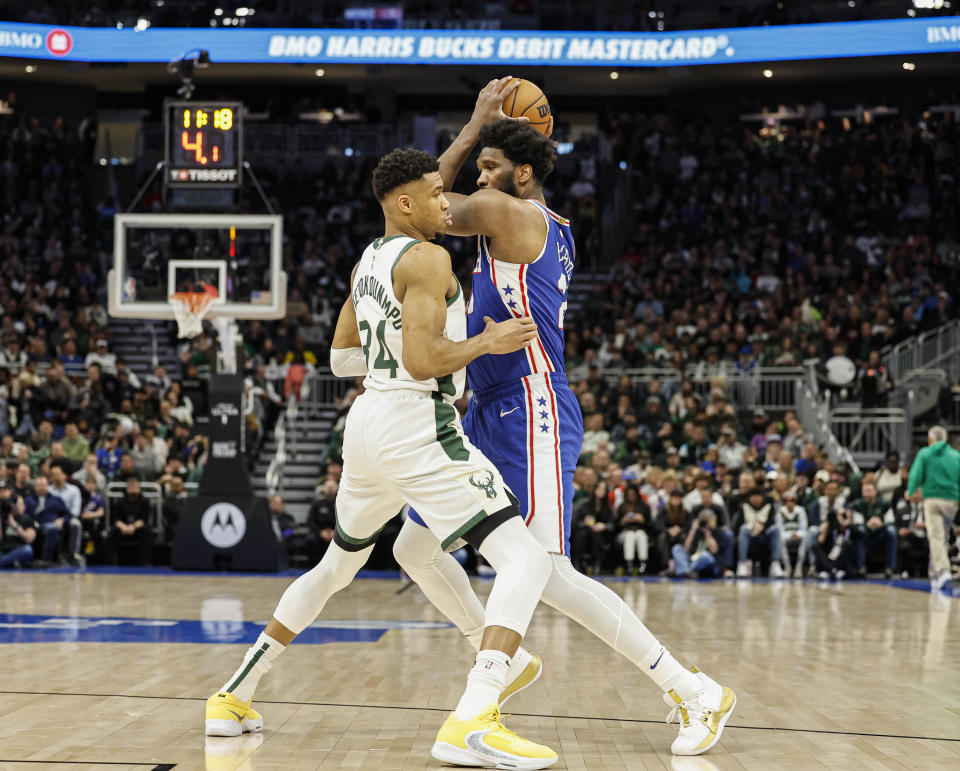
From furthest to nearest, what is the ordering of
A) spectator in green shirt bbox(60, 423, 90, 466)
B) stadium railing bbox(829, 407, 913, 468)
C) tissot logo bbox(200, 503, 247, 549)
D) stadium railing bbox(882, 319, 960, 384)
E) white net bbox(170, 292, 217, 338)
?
stadium railing bbox(882, 319, 960, 384)
stadium railing bbox(829, 407, 913, 468)
spectator in green shirt bbox(60, 423, 90, 466)
tissot logo bbox(200, 503, 247, 549)
white net bbox(170, 292, 217, 338)

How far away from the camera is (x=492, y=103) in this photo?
508cm

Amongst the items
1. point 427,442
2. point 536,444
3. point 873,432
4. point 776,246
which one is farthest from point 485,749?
point 776,246

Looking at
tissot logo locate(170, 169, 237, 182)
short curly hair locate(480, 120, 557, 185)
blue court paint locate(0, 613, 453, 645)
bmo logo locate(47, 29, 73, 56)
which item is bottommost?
blue court paint locate(0, 613, 453, 645)

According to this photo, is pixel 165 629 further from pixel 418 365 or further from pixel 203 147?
pixel 203 147

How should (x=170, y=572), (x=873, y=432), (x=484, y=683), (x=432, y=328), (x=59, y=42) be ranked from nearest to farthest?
(x=484, y=683)
(x=432, y=328)
(x=170, y=572)
(x=873, y=432)
(x=59, y=42)

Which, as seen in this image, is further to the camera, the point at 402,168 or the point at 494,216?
the point at 494,216

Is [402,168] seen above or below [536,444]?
above

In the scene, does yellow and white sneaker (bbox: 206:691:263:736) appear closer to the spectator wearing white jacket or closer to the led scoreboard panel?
the led scoreboard panel

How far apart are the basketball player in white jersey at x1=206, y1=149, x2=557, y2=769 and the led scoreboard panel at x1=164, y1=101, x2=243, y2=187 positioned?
9.42 metres

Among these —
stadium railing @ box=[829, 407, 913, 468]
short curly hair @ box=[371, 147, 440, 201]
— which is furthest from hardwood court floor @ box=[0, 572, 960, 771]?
stadium railing @ box=[829, 407, 913, 468]

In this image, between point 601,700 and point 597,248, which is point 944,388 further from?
point 601,700

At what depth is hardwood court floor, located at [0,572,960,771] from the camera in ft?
14.4

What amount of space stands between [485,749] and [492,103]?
2493 mm

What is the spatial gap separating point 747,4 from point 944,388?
10.6 meters
